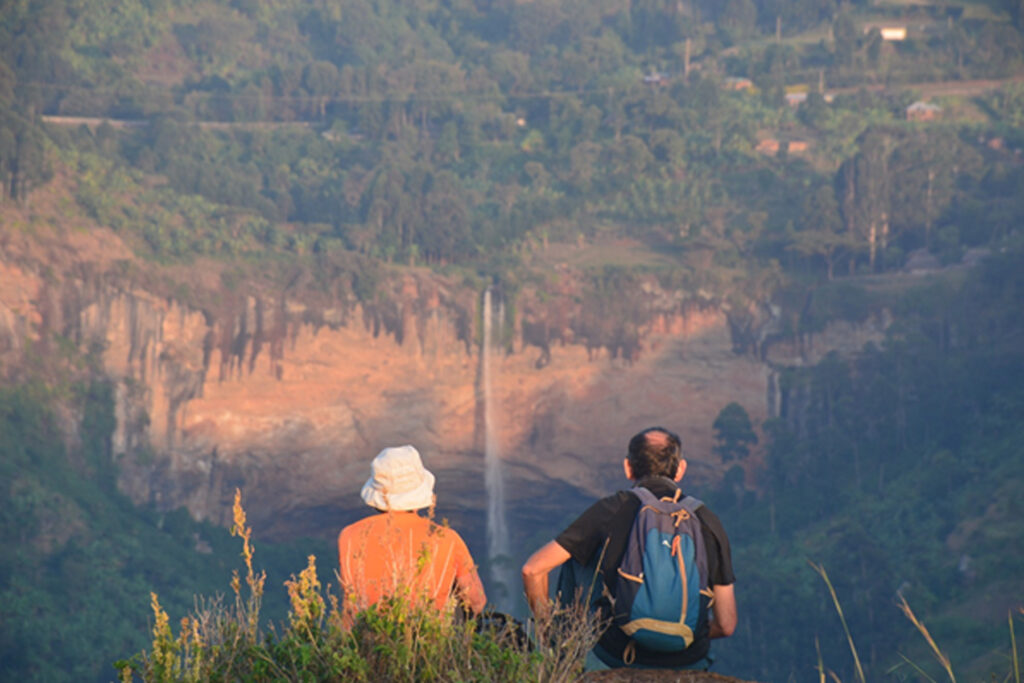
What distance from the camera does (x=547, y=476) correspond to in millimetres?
36656

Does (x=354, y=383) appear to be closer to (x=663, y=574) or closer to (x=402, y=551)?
(x=402, y=551)

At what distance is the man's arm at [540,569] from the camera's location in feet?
15.3

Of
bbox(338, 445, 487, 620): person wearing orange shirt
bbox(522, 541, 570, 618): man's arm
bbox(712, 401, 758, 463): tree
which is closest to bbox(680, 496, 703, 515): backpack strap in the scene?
bbox(522, 541, 570, 618): man's arm

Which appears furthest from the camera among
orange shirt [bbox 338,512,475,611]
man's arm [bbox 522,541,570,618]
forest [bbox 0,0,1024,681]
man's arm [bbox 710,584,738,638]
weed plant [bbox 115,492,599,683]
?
forest [bbox 0,0,1024,681]

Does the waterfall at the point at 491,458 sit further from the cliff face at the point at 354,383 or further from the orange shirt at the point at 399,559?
the orange shirt at the point at 399,559

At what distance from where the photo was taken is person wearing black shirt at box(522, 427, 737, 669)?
4.71 meters

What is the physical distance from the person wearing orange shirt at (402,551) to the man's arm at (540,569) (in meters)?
0.20

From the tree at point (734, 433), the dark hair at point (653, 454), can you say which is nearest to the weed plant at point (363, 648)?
the dark hair at point (653, 454)

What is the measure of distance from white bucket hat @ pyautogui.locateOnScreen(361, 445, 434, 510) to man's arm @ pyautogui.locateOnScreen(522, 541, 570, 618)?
19.6 inches

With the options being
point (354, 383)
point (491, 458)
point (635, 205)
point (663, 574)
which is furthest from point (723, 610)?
point (635, 205)

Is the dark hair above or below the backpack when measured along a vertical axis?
above

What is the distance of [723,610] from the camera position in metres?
4.82

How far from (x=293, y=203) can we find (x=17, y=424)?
14.7 metres

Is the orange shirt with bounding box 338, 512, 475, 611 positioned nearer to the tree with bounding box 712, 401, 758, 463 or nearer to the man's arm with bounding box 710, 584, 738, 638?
the man's arm with bounding box 710, 584, 738, 638
